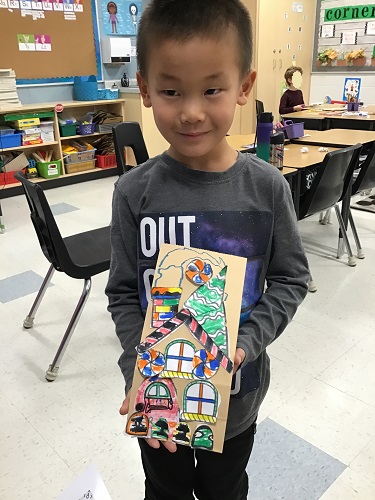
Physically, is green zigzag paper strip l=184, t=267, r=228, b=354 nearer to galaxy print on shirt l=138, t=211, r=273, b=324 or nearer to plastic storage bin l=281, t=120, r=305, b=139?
galaxy print on shirt l=138, t=211, r=273, b=324

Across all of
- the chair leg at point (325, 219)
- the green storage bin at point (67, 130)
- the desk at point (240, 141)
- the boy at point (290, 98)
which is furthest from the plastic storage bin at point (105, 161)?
the chair leg at point (325, 219)

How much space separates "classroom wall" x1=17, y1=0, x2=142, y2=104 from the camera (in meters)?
4.55

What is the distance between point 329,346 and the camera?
1.97m

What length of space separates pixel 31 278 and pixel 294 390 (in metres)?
1.68

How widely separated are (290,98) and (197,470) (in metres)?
4.64

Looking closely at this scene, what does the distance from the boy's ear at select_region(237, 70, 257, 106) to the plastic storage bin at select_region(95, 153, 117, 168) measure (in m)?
4.39

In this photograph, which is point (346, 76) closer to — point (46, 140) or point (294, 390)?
point (46, 140)

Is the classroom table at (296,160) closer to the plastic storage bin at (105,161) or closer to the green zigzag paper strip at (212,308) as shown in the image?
the green zigzag paper strip at (212,308)

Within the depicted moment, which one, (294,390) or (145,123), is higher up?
(145,123)

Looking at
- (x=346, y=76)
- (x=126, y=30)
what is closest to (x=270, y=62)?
(x=346, y=76)

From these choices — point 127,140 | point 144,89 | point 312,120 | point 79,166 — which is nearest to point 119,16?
point 79,166

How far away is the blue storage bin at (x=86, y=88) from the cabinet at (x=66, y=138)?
8 centimetres

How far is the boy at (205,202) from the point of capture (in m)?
0.64

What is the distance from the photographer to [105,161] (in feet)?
16.4
